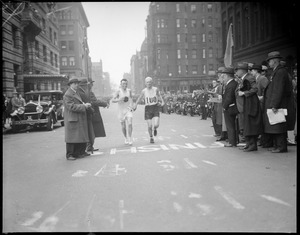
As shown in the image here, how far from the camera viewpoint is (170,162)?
23.5ft

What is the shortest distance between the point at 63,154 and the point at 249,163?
186 inches

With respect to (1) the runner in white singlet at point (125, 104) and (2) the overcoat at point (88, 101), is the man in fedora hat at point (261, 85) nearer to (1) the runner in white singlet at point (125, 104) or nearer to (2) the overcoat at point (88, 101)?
(1) the runner in white singlet at point (125, 104)

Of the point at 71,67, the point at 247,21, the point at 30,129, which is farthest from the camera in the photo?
the point at 71,67

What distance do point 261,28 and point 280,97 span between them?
89.2 ft

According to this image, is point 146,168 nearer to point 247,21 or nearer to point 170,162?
point 170,162

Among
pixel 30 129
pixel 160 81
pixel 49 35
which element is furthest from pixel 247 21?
pixel 160 81

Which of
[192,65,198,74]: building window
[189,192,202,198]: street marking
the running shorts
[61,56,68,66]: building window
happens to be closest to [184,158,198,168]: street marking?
[189,192,202,198]: street marking

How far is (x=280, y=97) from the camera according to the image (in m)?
7.47

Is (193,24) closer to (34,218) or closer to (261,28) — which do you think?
(261,28)

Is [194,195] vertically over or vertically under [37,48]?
under

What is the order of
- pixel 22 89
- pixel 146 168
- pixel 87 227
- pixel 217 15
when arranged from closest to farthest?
1. pixel 87 227
2. pixel 146 168
3. pixel 22 89
4. pixel 217 15

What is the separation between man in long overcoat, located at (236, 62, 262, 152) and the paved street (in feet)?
1.45

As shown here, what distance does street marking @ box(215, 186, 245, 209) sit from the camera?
4.18 meters

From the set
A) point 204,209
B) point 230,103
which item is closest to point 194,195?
point 204,209
